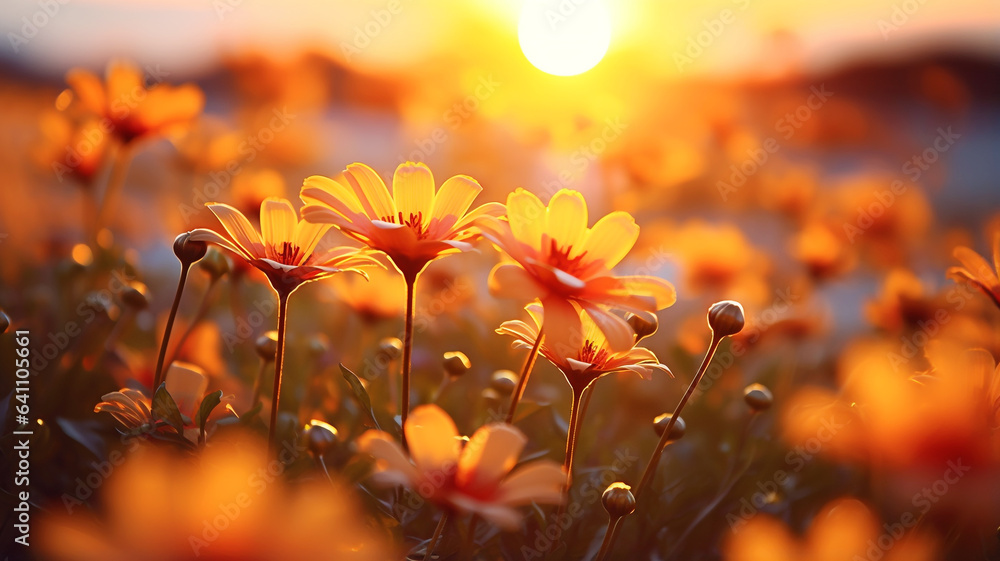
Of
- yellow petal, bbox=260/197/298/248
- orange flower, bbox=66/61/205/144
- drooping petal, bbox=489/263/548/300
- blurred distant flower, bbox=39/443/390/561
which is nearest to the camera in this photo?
blurred distant flower, bbox=39/443/390/561

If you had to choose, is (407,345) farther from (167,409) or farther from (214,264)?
(214,264)

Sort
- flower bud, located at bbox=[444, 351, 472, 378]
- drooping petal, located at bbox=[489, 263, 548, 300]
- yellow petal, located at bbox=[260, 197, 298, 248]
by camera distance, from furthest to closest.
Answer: flower bud, located at bbox=[444, 351, 472, 378] → yellow petal, located at bbox=[260, 197, 298, 248] → drooping petal, located at bbox=[489, 263, 548, 300]

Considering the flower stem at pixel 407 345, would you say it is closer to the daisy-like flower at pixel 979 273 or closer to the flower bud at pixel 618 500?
the flower bud at pixel 618 500

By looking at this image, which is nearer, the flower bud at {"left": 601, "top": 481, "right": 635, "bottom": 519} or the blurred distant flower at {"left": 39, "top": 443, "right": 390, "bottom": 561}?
the blurred distant flower at {"left": 39, "top": 443, "right": 390, "bottom": 561}

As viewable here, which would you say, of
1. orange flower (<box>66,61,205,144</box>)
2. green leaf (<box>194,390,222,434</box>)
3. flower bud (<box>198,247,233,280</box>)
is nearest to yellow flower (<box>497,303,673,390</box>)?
green leaf (<box>194,390,222,434</box>)

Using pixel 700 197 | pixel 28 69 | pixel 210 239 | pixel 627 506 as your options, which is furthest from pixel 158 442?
pixel 28 69

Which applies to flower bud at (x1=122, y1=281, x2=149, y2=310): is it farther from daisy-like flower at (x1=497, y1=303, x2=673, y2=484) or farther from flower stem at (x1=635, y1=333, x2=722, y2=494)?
flower stem at (x1=635, y1=333, x2=722, y2=494)

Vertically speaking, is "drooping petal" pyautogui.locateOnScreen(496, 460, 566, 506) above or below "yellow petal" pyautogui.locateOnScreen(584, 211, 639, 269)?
below
